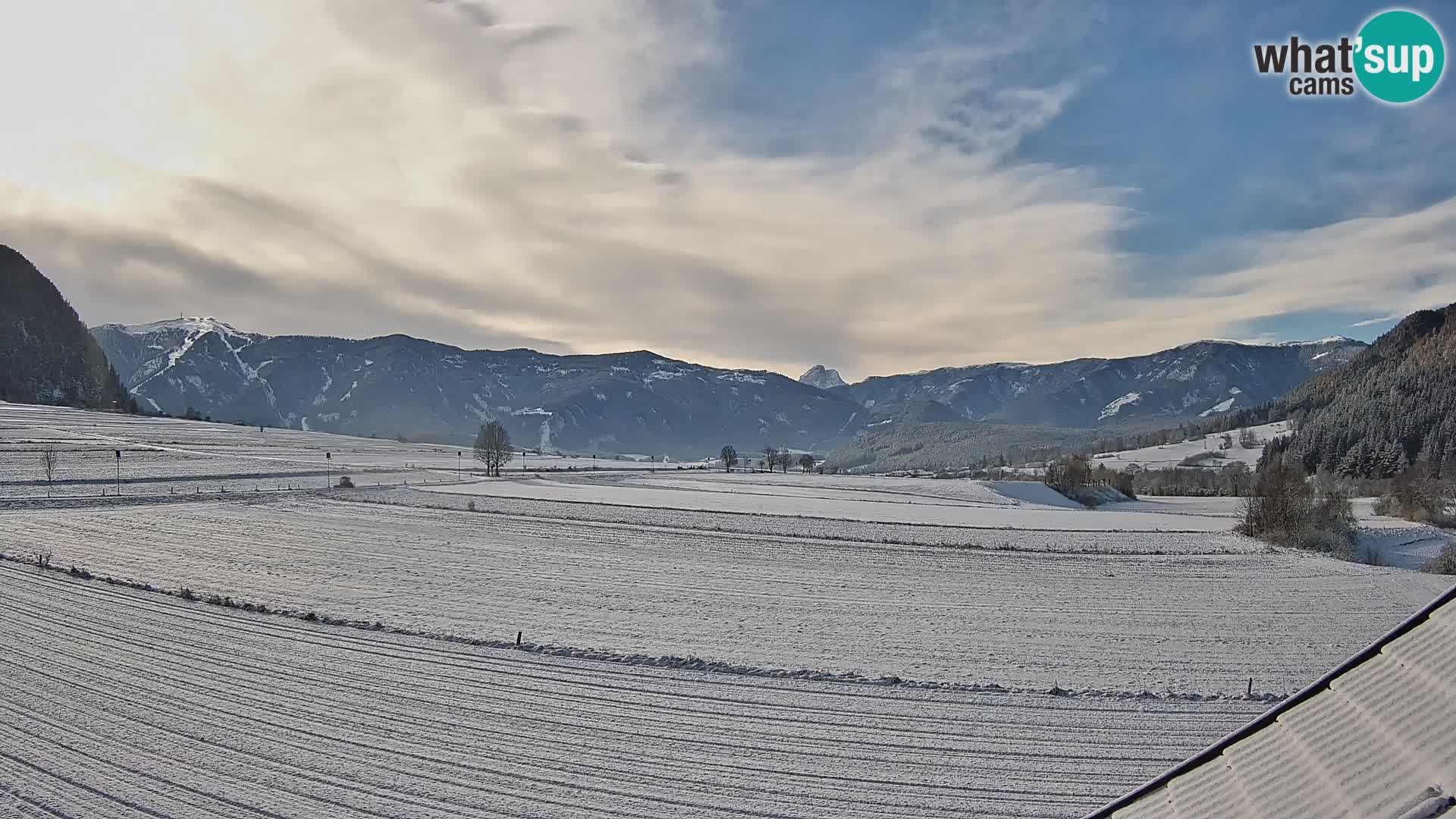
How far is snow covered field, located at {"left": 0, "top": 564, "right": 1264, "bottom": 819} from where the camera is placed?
34.3 feet

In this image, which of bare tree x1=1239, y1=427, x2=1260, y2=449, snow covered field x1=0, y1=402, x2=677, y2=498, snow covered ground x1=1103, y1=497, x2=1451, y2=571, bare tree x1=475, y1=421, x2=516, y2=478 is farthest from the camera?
bare tree x1=1239, y1=427, x2=1260, y2=449

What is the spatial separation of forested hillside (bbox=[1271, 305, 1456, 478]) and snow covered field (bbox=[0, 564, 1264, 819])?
10777 centimetres

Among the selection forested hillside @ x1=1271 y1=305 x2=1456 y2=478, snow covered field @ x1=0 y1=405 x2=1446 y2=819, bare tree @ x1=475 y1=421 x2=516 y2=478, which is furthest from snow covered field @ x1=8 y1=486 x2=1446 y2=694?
forested hillside @ x1=1271 y1=305 x2=1456 y2=478

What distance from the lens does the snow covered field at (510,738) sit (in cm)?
1047

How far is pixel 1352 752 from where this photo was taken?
3.23m

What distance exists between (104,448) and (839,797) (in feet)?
325

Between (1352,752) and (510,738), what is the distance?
11.7 m

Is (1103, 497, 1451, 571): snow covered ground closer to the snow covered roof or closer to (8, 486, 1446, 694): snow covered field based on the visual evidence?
(8, 486, 1446, 694): snow covered field

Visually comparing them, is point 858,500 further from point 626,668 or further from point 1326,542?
point 626,668

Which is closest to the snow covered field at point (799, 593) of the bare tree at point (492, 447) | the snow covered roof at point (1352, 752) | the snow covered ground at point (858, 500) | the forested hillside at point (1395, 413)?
the snow covered roof at point (1352, 752)

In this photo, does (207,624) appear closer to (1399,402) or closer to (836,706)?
(836,706)

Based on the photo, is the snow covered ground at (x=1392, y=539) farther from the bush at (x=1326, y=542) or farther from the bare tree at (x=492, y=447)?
the bare tree at (x=492, y=447)

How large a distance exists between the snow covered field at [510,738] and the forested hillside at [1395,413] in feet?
354

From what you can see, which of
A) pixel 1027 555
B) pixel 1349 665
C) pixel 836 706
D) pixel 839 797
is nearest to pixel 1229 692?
Answer: pixel 836 706
